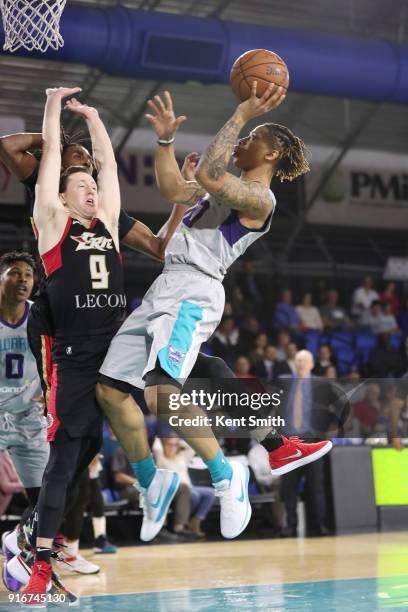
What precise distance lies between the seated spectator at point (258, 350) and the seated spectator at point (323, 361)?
77 centimetres

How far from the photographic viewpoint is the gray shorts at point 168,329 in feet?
16.3

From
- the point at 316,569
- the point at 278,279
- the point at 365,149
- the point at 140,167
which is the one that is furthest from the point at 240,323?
the point at 316,569

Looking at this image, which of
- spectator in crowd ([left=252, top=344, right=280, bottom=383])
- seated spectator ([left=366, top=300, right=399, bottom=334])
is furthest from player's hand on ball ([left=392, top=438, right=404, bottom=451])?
seated spectator ([left=366, top=300, right=399, bottom=334])

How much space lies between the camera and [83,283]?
5.38 meters

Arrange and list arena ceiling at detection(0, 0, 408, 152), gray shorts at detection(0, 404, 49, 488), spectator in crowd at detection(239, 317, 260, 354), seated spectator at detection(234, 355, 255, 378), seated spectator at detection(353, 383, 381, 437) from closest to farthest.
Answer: gray shorts at detection(0, 404, 49, 488)
seated spectator at detection(353, 383, 381, 437)
seated spectator at detection(234, 355, 255, 378)
spectator in crowd at detection(239, 317, 260, 354)
arena ceiling at detection(0, 0, 408, 152)

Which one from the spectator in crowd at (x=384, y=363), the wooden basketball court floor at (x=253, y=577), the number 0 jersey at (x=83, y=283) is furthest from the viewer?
the spectator in crowd at (x=384, y=363)

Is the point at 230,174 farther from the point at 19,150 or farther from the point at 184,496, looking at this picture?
the point at 184,496

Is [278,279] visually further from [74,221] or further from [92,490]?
[74,221]

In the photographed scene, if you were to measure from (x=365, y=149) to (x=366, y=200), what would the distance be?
1.35 meters

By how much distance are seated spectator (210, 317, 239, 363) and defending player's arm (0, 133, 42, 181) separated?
7.64 meters

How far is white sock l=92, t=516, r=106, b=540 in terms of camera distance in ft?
29.5

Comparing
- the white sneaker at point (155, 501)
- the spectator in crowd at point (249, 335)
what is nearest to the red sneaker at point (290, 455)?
→ the white sneaker at point (155, 501)

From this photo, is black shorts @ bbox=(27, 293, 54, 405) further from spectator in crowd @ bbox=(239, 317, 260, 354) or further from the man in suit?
spectator in crowd @ bbox=(239, 317, 260, 354)

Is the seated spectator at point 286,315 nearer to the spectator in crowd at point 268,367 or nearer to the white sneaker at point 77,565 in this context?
the spectator in crowd at point 268,367
